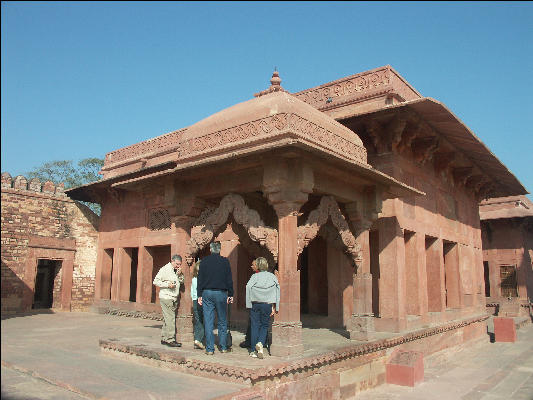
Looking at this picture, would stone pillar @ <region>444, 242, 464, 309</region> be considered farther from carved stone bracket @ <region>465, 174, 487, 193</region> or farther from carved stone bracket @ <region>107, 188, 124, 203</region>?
carved stone bracket @ <region>107, 188, 124, 203</region>

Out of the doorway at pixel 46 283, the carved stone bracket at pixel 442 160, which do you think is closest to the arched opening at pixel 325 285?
the carved stone bracket at pixel 442 160

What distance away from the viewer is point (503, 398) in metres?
7.10

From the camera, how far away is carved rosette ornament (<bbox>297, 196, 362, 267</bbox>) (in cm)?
629

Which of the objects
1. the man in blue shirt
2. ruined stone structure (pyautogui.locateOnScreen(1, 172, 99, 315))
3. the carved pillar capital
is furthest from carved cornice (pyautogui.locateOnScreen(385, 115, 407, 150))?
ruined stone structure (pyautogui.locateOnScreen(1, 172, 99, 315))

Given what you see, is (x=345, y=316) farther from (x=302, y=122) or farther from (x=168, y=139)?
(x=168, y=139)

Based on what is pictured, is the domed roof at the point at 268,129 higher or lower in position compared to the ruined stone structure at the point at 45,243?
higher

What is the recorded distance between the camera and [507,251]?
18672 mm

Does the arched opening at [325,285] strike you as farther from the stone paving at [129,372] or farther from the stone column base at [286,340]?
the stone column base at [286,340]

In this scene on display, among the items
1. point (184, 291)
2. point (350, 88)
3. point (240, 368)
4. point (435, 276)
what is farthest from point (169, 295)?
point (435, 276)

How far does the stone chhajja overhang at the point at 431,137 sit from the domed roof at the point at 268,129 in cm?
143

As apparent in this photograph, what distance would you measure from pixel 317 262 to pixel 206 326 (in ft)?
16.4

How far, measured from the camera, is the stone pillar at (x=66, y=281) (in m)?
15.3

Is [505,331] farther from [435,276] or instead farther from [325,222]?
[325,222]

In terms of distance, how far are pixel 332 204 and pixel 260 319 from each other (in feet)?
6.90
